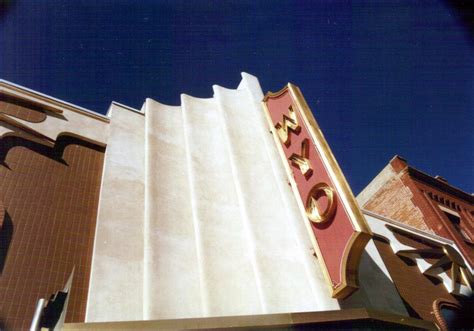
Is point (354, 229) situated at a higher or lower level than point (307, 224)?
lower

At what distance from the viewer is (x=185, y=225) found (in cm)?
725

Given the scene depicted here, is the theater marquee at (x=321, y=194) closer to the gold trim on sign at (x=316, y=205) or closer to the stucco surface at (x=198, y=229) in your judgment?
the gold trim on sign at (x=316, y=205)

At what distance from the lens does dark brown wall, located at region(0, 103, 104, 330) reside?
5.06 meters

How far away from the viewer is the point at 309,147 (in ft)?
26.1

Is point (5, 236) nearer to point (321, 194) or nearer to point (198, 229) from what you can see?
point (198, 229)

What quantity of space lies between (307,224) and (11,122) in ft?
21.5

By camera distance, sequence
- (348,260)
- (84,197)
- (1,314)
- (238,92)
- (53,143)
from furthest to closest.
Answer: (238,92) < (53,143) < (84,197) < (348,260) < (1,314)

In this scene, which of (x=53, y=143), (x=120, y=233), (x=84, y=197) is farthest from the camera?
(x=53, y=143)

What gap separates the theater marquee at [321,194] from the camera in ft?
18.6

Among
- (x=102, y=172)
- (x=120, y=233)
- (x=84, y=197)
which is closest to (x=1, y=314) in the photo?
(x=120, y=233)

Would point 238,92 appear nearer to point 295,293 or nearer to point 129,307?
point 295,293

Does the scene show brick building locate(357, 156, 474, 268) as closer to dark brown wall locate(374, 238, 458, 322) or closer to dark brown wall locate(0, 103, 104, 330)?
dark brown wall locate(374, 238, 458, 322)

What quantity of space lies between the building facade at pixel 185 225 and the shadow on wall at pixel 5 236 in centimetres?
2

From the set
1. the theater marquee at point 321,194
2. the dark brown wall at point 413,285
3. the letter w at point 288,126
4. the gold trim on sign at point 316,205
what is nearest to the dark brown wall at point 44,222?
the theater marquee at point 321,194
